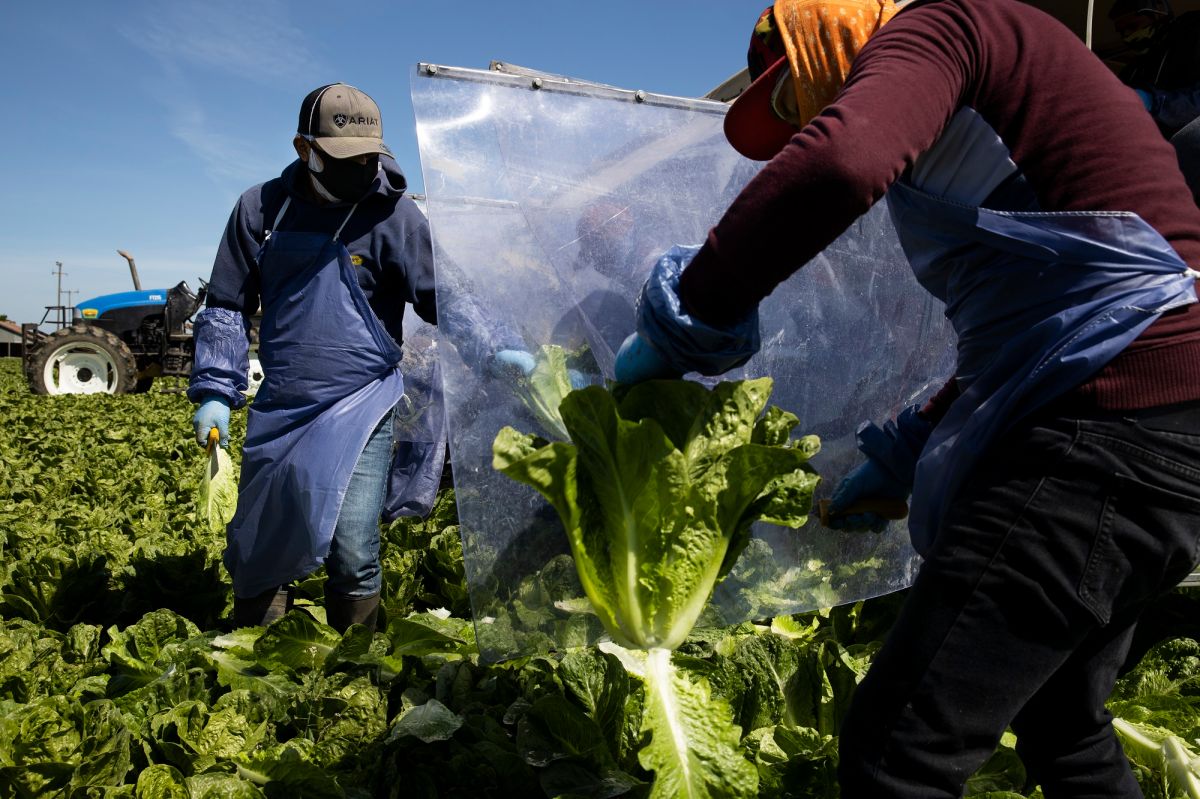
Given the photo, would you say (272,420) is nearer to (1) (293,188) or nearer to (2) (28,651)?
(1) (293,188)

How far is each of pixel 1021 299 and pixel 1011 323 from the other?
0.13ft

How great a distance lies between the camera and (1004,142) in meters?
1.37

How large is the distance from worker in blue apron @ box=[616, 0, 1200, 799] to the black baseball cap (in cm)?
185

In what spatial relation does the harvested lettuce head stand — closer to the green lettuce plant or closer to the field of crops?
the field of crops

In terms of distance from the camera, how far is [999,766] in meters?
2.25

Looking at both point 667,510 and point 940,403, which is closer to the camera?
point 667,510

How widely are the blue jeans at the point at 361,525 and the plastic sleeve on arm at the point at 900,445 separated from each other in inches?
70.7

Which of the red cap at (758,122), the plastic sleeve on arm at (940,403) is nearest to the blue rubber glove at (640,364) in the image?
the red cap at (758,122)

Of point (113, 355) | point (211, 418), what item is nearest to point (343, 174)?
point (211, 418)

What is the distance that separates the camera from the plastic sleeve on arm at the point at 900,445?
192 cm

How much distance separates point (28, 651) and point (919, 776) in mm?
2842

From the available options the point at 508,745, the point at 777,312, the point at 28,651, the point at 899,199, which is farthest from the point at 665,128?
the point at 28,651

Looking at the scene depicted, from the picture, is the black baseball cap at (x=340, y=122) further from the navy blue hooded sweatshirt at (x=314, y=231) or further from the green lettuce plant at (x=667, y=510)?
the green lettuce plant at (x=667, y=510)

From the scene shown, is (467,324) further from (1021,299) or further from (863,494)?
(1021,299)
